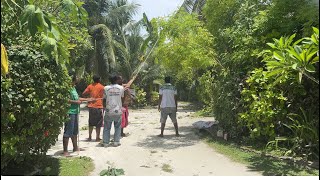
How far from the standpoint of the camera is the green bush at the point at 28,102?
4.80m

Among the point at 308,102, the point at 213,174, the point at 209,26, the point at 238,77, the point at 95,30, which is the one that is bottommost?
the point at 213,174

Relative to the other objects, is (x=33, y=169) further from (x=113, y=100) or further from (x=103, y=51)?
(x=103, y=51)

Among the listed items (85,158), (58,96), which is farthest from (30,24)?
(85,158)

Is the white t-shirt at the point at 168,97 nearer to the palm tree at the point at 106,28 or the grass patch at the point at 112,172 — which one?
the grass patch at the point at 112,172

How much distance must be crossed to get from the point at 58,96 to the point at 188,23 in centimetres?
555

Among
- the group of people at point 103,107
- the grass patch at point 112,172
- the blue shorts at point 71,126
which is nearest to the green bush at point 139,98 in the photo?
the group of people at point 103,107

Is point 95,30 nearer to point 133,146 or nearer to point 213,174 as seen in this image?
point 133,146

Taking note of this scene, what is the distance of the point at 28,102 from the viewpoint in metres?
5.03

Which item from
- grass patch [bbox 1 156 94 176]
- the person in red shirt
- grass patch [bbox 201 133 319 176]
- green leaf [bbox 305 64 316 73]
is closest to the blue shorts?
grass patch [bbox 1 156 94 176]

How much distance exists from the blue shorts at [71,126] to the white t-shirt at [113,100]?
1107mm

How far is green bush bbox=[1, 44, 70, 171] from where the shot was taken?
4.80m

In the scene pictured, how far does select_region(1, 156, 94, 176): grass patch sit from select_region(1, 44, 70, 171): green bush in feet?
1.14

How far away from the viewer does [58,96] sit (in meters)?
5.64
